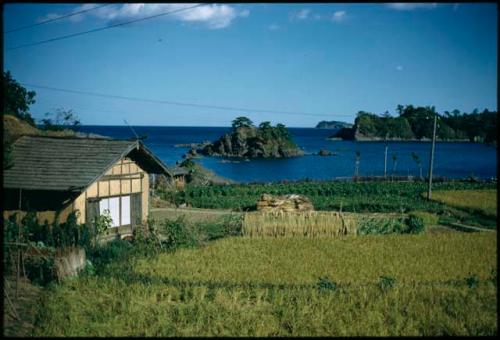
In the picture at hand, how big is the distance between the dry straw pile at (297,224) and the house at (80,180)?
17.4 feet

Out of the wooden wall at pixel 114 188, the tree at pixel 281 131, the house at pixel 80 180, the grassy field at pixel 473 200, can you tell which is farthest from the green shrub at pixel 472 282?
the tree at pixel 281 131

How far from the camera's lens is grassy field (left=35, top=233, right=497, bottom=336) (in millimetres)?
10867

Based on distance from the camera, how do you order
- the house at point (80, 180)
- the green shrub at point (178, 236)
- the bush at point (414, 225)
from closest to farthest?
the house at point (80, 180), the green shrub at point (178, 236), the bush at point (414, 225)

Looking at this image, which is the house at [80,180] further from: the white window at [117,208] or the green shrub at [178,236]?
the green shrub at [178,236]

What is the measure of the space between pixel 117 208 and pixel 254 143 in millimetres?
100265

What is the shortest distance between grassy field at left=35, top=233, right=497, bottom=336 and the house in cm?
412

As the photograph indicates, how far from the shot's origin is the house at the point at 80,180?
18703 mm

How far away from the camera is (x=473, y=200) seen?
36.9m

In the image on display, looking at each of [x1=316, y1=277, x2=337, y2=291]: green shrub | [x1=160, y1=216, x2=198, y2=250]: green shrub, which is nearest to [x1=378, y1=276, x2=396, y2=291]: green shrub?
[x1=316, y1=277, x2=337, y2=291]: green shrub

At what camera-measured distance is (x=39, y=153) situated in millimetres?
20234

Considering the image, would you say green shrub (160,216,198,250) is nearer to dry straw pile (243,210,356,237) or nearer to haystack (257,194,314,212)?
dry straw pile (243,210,356,237)

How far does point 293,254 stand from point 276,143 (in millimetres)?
102104

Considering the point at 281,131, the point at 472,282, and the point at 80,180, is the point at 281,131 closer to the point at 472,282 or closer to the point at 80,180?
the point at 80,180

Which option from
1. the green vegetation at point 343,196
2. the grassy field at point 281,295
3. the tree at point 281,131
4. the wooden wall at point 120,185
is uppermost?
the tree at point 281,131
